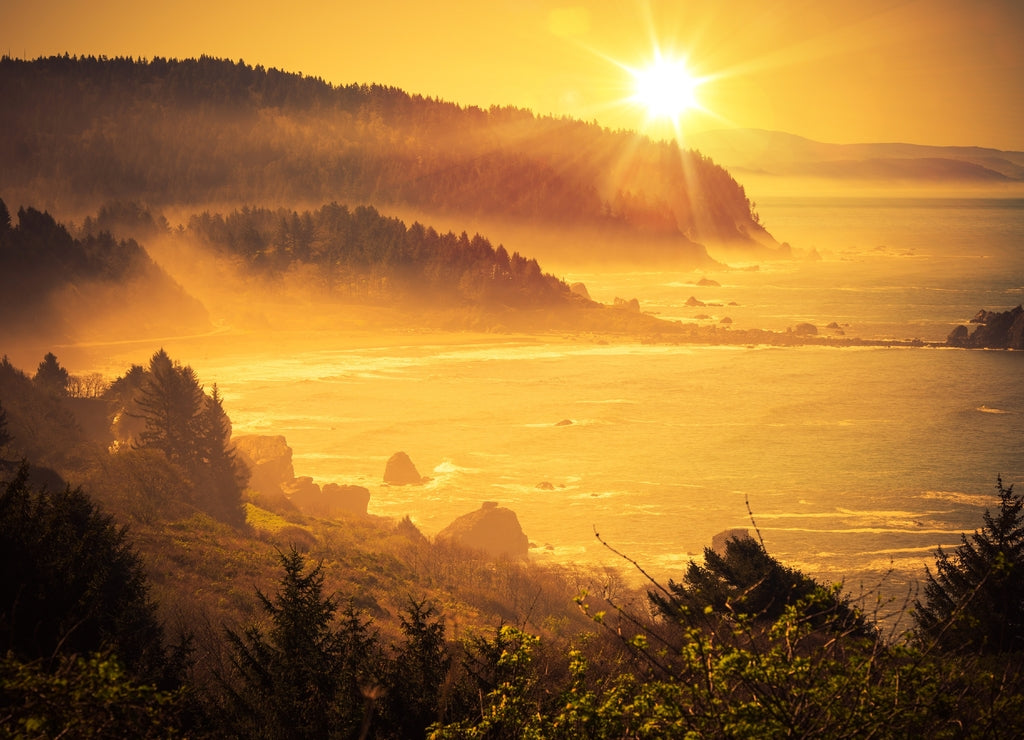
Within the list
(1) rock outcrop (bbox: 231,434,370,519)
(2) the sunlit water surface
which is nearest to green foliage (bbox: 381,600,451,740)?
(2) the sunlit water surface

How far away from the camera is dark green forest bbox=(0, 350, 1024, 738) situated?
10633mm

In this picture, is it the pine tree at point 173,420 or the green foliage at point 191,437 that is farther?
the pine tree at point 173,420

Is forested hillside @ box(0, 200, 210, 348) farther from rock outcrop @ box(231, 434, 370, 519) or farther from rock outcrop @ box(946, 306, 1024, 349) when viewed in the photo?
rock outcrop @ box(946, 306, 1024, 349)

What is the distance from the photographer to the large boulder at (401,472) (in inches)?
2338

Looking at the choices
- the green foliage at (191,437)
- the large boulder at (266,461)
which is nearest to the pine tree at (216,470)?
the green foliage at (191,437)

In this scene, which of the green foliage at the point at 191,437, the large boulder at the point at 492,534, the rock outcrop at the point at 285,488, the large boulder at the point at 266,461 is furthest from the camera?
the large boulder at the point at 266,461

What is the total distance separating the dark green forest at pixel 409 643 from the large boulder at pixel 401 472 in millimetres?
16858

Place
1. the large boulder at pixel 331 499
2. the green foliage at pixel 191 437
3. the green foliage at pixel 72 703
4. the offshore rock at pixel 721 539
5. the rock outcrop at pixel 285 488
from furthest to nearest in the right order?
the large boulder at pixel 331 499 → the rock outcrop at pixel 285 488 → the green foliage at pixel 191 437 → the offshore rock at pixel 721 539 → the green foliage at pixel 72 703

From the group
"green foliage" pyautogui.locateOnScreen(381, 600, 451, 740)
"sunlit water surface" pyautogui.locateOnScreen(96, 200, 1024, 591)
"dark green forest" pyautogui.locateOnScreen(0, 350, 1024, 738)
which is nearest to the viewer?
"dark green forest" pyautogui.locateOnScreen(0, 350, 1024, 738)

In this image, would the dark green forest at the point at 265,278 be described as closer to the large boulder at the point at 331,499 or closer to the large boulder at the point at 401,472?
the large boulder at the point at 401,472

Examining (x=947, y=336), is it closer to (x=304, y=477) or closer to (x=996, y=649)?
(x=304, y=477)

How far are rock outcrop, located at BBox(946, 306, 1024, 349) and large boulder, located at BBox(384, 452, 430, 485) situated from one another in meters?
80.0

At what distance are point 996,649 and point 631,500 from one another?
33019 mm

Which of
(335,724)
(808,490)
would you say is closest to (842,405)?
A: (808,490)
